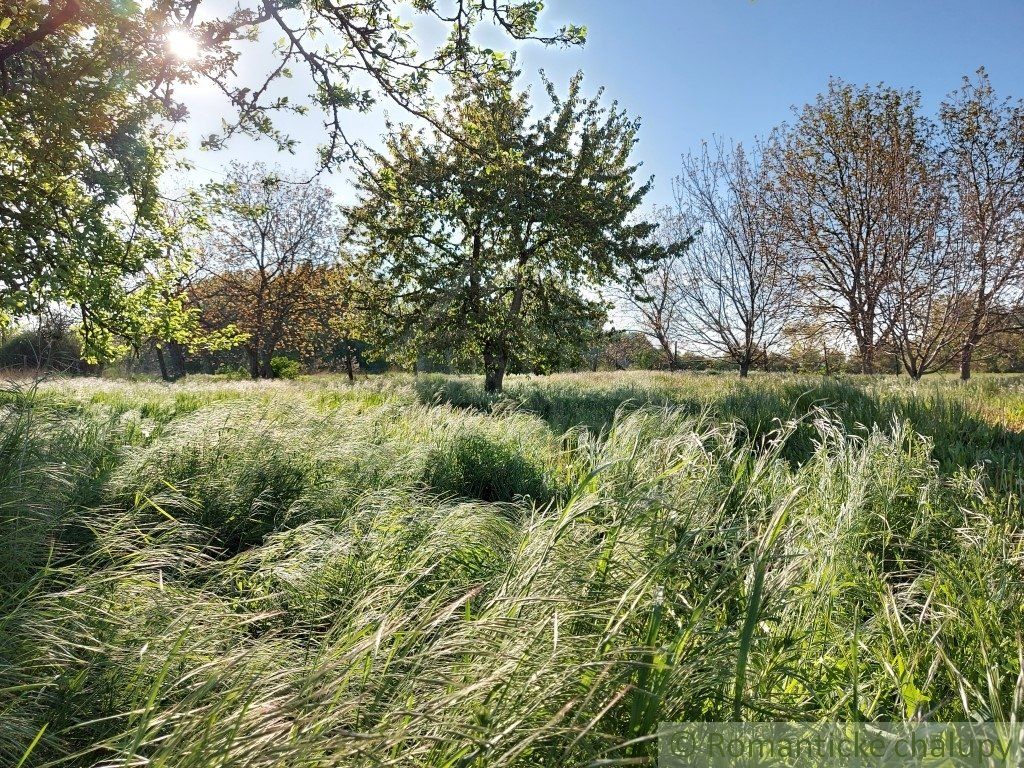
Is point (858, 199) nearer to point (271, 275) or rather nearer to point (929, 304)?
point (929, 304)

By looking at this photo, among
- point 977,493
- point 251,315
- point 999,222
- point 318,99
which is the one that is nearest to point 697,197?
point 999,222

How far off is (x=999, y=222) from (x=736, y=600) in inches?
551

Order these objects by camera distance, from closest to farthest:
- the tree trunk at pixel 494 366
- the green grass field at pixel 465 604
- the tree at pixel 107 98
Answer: the green grass field at pixel 465 604
the tree at pixel 107 98
the tree trunk at pixel 494 366

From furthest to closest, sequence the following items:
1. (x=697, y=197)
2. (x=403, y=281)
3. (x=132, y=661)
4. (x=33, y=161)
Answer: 1. (x=697, y=197)
2. (x=403, y=281)
3. (x=33, y=161)
4. (x=132, y=661)

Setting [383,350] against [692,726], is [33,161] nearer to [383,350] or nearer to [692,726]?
[692,726]

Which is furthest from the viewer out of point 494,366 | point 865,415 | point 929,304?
point 494,366

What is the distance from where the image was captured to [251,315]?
81.9 feet

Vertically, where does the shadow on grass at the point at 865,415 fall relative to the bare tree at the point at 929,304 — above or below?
below

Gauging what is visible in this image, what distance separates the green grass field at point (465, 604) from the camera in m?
1.34

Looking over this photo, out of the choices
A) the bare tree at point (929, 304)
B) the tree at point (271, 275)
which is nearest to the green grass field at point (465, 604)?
the bare tree at point (929, 304)

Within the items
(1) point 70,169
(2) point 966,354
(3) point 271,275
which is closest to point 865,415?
(1) point 70,169

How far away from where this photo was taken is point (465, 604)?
215 centimetres

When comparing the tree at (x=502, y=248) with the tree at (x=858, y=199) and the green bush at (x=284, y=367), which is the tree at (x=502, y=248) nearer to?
the tree at (x=858, y=199)

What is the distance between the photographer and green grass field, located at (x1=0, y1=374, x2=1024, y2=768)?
1.34 m
